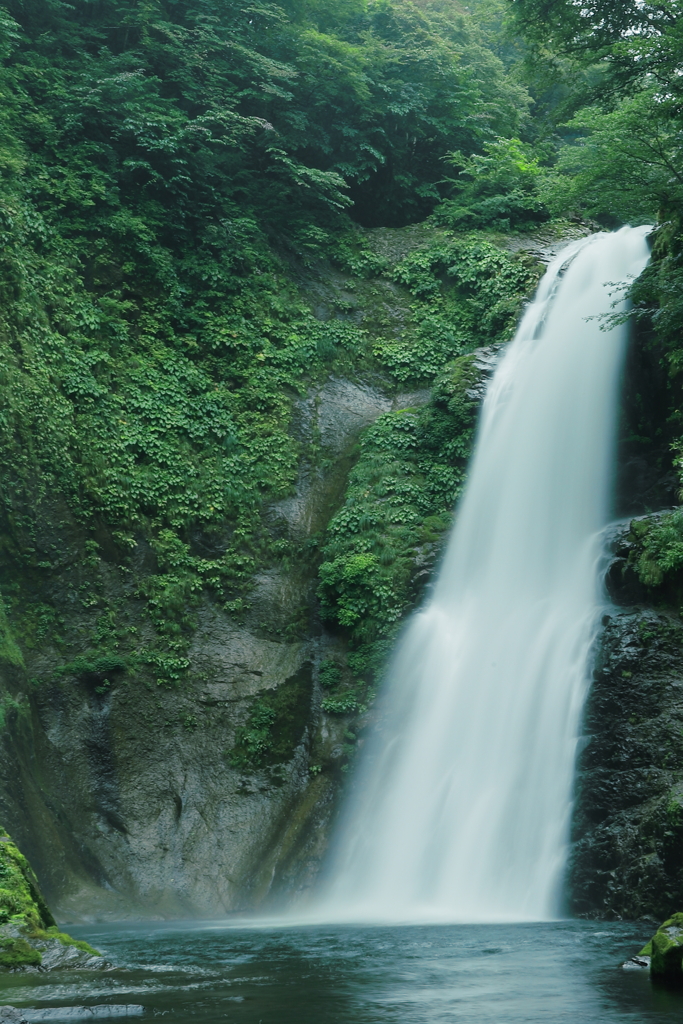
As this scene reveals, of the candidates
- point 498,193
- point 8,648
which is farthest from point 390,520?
point 498,193

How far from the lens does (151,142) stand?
57.0 feet

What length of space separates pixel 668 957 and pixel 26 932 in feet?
16.6

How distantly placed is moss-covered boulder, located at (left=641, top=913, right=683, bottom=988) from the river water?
16cm

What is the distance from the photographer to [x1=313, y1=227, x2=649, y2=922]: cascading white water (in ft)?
33.7

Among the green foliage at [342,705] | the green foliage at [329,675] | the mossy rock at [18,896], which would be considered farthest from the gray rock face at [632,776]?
the mossy rock at [18,896]

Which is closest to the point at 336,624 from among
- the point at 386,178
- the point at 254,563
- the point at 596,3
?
the point at 254,563

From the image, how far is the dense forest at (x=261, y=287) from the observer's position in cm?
1307

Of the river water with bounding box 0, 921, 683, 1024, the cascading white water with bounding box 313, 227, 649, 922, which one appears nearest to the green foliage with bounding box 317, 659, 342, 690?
the cascading white water with bounding box 313, 227, 649, 922

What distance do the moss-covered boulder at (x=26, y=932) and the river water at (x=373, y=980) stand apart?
352mm

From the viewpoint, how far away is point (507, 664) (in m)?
12.0

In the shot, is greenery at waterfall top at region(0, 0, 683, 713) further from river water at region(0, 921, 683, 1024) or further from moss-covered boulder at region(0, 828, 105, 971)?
river water at region(0, 921, 683, 1024)

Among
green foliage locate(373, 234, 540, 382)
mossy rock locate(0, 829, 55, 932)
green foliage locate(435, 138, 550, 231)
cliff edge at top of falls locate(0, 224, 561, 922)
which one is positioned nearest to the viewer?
mossy rock locate(0, 829, 55, 932)

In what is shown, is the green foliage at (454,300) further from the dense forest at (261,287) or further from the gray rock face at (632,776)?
the gray rock face at (632,776)

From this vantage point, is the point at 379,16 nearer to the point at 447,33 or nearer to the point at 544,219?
the point at 447,33
